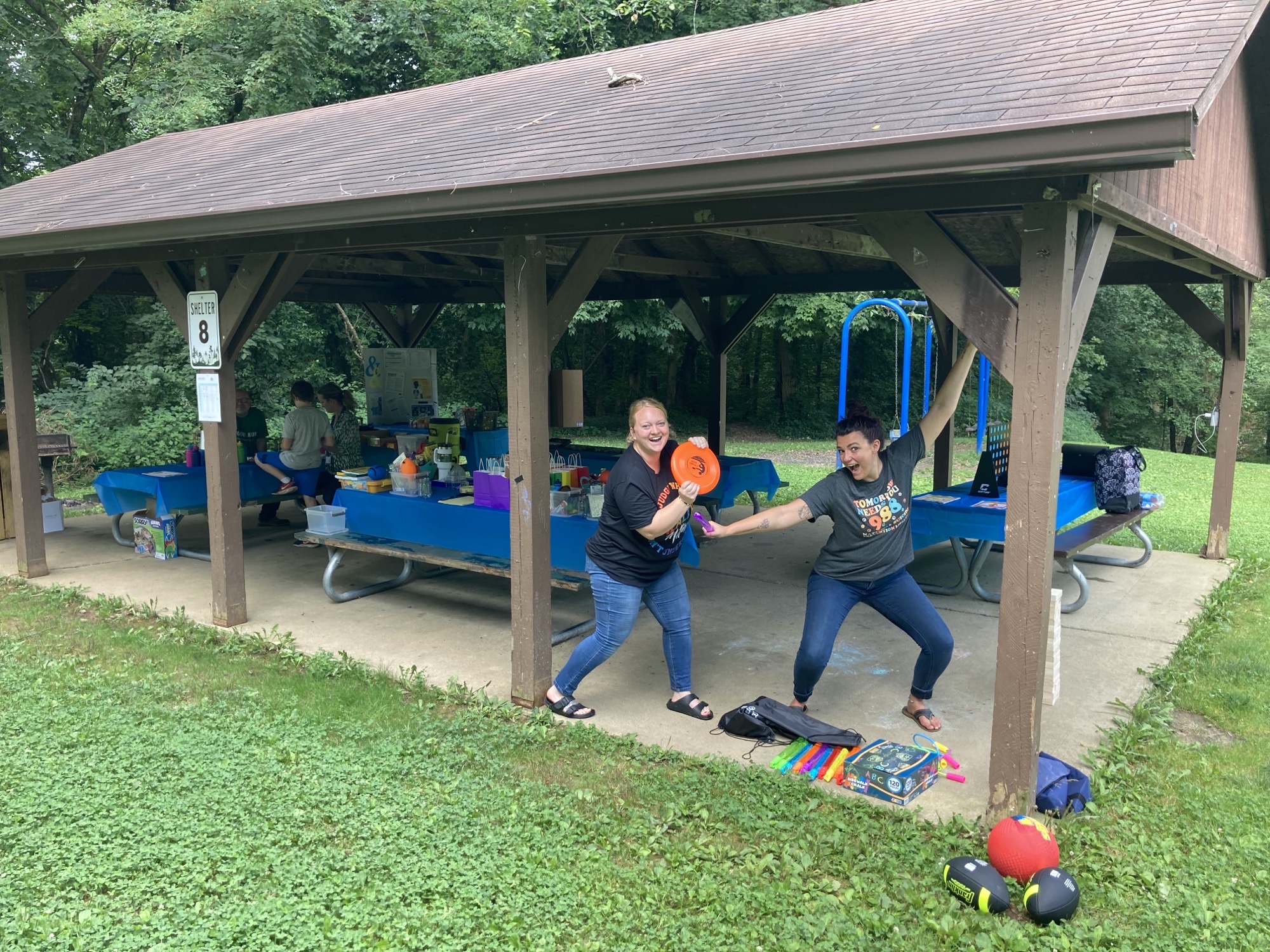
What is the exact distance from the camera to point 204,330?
6.20 metres

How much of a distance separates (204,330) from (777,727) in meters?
4.40

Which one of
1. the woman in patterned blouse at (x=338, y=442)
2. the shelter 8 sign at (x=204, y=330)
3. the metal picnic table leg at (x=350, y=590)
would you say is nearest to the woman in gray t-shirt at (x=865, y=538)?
the metal picnic table leg at (x=350, y=590)

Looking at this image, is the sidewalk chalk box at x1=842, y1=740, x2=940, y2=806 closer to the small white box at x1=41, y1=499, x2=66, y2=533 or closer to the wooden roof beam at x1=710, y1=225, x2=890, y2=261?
the wooden roof beam at x1=710, y1=225, x2=890, y2=261

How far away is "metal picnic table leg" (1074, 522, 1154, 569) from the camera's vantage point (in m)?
8.11

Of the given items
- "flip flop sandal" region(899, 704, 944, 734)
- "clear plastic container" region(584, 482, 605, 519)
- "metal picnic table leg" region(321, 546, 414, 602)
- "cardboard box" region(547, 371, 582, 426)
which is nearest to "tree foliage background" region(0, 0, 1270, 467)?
"cardboard box" region(547, 371, 582, 426)

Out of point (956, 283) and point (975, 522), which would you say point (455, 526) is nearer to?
point (975, 522)

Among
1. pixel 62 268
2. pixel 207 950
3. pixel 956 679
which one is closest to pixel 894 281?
pixel 956 679

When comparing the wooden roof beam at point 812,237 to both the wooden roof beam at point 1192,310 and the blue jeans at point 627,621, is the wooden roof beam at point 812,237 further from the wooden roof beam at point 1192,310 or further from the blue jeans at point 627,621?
the wooden roof beam at point 1192,310

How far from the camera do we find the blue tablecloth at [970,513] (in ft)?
21.2

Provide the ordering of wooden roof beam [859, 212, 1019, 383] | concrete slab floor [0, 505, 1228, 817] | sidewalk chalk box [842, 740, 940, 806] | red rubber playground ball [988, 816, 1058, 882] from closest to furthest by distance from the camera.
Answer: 1. red rubber playground ball [988, 816, 1058, 882]
2. wooden roof beam [859, 212, 1019, 383]
3. sidewalk chalk box [842, 740, 940, 806]
4. concrete slab floor [0, 505, 1228, 817]

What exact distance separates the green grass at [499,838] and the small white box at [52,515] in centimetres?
488

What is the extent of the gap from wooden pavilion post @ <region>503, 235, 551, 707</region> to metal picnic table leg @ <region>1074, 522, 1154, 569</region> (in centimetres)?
551

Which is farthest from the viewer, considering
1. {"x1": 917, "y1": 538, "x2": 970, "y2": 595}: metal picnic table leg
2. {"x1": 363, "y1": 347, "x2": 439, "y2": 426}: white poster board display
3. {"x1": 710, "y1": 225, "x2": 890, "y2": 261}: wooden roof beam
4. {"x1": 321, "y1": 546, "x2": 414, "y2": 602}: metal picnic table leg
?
{"x1": 363, "y1": 347, "x2": 439, "y2": 426}: white poster board display

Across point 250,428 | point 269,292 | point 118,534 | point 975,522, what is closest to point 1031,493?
point 975,522
